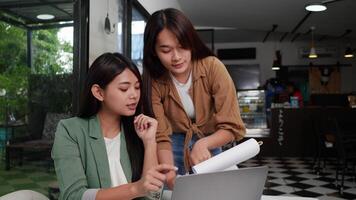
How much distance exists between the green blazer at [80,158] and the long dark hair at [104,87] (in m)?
0.03

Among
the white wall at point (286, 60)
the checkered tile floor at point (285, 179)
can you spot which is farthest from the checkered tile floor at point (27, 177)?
the white wall at point (286, 60)

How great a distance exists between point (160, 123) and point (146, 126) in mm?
97

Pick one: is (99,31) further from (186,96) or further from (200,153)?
(200,153)

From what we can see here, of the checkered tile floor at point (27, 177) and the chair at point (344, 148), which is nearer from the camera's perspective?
the checkered tile floor at point (27, 177)

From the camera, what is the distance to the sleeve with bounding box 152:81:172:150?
1181 mm

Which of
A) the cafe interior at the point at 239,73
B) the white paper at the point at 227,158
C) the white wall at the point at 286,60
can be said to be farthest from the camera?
the white wall at the point at 286,60

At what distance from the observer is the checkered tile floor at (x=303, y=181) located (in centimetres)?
424

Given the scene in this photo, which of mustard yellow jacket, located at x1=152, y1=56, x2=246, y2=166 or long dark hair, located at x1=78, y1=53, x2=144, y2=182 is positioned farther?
mustard yellow jacket, located at x1=152, y1=56, x2=246, y2=166

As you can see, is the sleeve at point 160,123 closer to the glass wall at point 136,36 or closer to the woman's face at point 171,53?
the woman's face at point 171,53

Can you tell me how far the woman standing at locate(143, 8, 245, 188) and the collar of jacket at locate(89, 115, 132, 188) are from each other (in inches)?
4.8

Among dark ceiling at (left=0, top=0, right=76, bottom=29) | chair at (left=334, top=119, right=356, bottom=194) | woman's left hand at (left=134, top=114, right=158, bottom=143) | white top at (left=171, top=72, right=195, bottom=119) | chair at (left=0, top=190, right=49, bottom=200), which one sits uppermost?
dark ceiling at (left=0, top=0, right=76, bottom=29)

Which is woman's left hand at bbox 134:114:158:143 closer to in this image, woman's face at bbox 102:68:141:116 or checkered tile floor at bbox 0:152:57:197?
woman's face at bbox 102:68:141:116

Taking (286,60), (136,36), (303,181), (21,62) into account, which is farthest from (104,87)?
(286,60)

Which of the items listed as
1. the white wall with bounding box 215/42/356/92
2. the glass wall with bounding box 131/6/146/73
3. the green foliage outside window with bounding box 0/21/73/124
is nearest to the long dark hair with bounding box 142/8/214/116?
the green foliage outside window with bounding box 0/21/73/124
